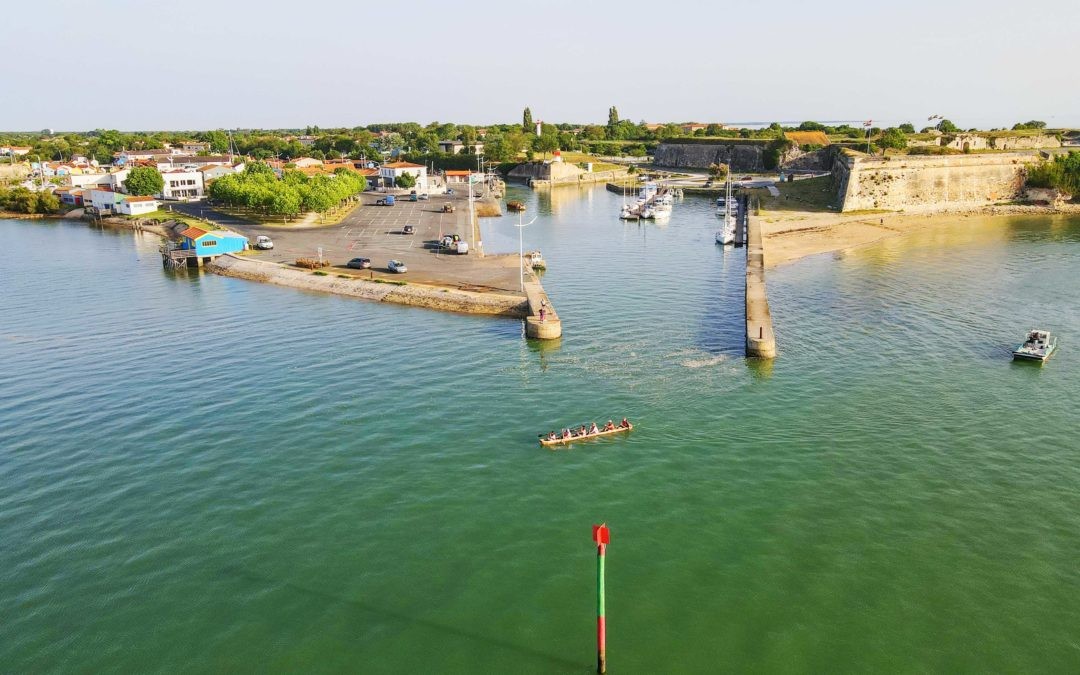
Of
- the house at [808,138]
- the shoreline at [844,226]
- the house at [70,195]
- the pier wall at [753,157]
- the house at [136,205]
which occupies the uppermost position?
the house at [808,138]

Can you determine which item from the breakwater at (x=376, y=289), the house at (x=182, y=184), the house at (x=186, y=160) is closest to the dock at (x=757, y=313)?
the breakwater at (x=376, y=289)

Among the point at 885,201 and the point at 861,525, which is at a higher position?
the point at 885,201

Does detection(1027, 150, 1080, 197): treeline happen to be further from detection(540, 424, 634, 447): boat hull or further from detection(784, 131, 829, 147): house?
detection(540, 424, 634, 447): boat hull

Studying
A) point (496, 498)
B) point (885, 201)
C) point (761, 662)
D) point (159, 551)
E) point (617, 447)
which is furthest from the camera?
point (885, 201)

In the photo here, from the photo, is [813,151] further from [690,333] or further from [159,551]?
[159,551]

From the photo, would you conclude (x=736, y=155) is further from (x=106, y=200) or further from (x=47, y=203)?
(x=47, y=203)

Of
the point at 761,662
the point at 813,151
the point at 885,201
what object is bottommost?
the point at 761,662

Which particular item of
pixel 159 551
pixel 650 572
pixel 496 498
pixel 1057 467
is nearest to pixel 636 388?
pixel 496 498

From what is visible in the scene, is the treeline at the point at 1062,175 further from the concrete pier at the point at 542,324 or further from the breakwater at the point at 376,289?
the breakwater at the point at 376,289
